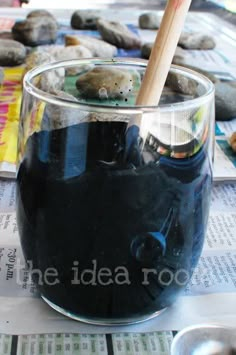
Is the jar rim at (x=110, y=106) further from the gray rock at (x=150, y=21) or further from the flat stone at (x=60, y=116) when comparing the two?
the gray rock at (x=150, y=21)

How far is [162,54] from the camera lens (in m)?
0.26

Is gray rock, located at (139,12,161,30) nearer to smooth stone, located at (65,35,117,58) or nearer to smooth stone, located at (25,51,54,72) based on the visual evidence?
smooth stone, located at (65,35,117,58)

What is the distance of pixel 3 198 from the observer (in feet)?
1.38

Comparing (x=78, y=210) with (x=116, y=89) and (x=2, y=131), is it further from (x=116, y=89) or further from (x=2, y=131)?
(x=2, y=131)

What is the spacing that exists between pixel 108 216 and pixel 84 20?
0.81 meters

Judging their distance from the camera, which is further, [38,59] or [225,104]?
[38,59]

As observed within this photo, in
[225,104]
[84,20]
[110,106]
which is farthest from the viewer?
[84,20]

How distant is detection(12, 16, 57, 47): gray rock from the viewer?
35.1 inches

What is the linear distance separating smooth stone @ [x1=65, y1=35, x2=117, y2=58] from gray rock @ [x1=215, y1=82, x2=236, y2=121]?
0.83ft

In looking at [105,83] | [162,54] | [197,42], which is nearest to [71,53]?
[197,42]

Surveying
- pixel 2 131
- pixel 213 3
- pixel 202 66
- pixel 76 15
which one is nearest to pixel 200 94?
pixel 2 131

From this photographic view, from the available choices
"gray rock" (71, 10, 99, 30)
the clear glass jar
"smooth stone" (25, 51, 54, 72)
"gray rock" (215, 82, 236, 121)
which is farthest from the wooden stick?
"gray rock" (71, 10, 99, 30)

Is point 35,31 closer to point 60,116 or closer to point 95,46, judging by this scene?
point 95,46

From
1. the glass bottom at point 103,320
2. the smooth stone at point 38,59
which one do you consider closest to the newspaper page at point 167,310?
the glass bottom at point 103,320
